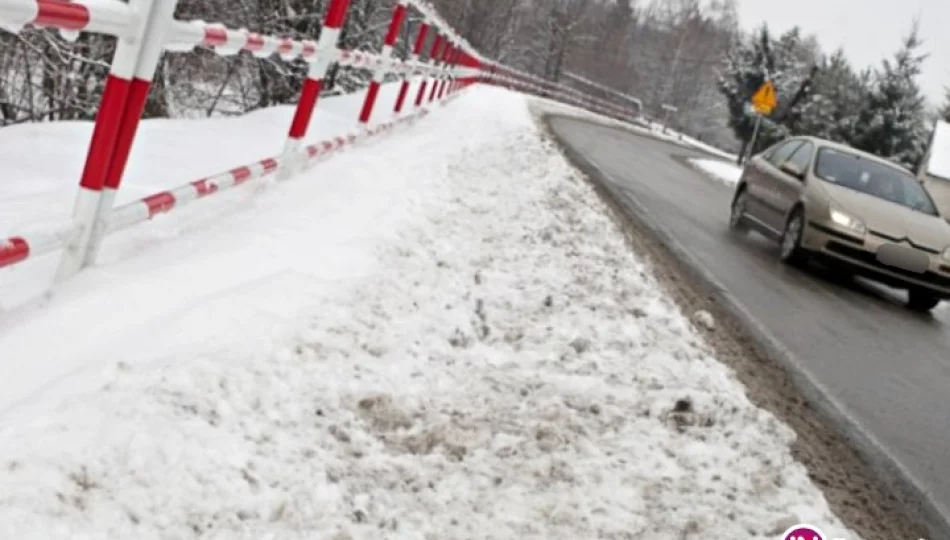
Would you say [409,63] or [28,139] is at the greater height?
[409,63]

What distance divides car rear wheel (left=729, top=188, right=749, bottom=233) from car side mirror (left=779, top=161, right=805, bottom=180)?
92 cm

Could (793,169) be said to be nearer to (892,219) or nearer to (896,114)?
(892,219)

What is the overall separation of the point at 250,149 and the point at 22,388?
444 centimetres

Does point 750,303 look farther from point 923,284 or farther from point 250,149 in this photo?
point 250,149

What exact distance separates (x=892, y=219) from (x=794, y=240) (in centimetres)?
95

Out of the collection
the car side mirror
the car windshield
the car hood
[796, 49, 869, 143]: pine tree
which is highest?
[796, 49, 869, 143]: pine tree

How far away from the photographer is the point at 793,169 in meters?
10.7

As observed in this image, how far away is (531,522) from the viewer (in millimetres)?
2875

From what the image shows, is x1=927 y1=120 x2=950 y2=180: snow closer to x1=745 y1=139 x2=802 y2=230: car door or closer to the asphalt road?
the asphalt road

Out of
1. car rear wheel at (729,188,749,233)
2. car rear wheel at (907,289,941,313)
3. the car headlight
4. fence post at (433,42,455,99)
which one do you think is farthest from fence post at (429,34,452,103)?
car rear wheel at (907,289,941,313)

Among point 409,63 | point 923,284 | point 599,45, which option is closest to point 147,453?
point 923,284

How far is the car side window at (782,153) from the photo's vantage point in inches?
448

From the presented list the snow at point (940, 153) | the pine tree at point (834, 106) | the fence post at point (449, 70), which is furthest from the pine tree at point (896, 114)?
the fence post at point (449, 70)

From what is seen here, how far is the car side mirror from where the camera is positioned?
10.4 m
